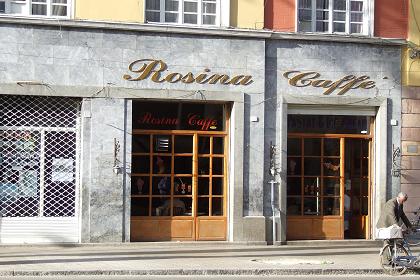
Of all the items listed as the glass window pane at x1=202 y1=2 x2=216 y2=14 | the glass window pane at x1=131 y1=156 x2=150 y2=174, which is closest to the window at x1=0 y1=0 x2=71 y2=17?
the glass window pane at x1=202 y1=2 x2=216 y2=14

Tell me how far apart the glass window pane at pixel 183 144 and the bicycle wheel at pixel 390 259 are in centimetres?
537

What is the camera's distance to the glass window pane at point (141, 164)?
18906mm

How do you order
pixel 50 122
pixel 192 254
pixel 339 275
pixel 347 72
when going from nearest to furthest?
pixel 339 275 → pixel 192 254 → pixel 50 122 → pixel 347 72

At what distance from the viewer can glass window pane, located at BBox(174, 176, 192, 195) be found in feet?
62.9

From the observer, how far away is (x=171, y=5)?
19031mm

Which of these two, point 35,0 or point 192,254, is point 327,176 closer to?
point 192,254

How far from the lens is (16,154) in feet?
60.0

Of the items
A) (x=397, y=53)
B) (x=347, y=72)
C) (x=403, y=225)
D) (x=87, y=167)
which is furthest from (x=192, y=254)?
(x=397, y=53)

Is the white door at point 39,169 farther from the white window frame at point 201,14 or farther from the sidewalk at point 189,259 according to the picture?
the white window frame at point 201,14

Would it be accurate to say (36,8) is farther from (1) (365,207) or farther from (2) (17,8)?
(1) (365,207)

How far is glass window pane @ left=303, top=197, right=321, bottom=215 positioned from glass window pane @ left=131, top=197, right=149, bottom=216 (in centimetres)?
381

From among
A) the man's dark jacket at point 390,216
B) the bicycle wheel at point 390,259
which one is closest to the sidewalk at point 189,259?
the bicycle wheel at point 390,259

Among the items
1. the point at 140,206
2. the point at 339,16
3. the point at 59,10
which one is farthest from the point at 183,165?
the point at 339,16

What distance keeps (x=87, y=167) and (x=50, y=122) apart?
50.6 inches
